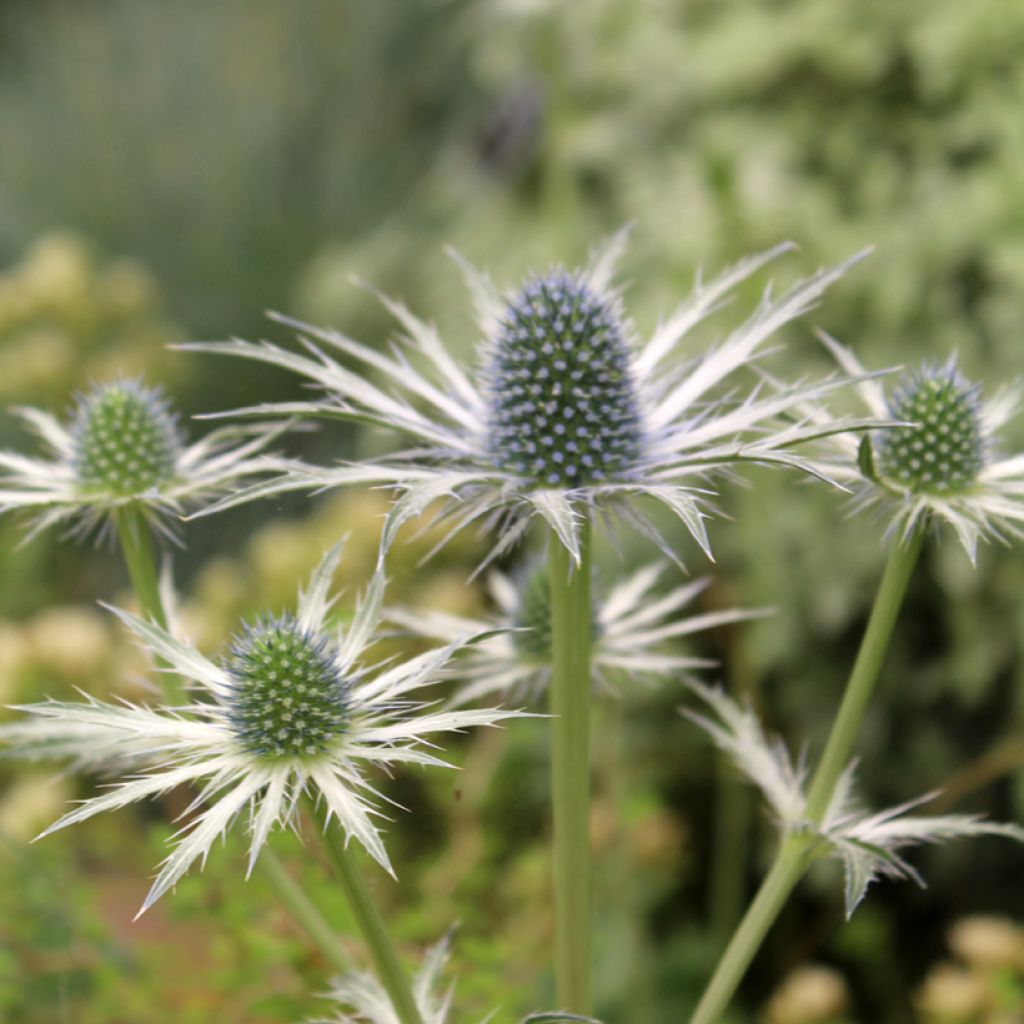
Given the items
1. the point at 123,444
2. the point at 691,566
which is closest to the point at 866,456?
the point at 123,444

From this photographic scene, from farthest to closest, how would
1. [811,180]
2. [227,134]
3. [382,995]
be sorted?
[227,134]
[811,180]
[382,995]

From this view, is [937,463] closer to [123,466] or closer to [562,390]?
[562,390]

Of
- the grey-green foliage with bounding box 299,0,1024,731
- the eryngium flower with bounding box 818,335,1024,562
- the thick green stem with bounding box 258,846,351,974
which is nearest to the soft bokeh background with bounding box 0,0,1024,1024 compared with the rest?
the grey-green foliage with bounding box 299,0,1024,731

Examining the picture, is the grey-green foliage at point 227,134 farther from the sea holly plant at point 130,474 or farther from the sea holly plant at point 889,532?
the sea holly plant at point 889,532

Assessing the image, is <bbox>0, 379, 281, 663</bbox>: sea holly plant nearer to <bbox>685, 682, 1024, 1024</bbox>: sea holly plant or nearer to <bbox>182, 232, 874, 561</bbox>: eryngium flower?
<bbox>182, 232, 874, 561</bbox>: eryngium flower

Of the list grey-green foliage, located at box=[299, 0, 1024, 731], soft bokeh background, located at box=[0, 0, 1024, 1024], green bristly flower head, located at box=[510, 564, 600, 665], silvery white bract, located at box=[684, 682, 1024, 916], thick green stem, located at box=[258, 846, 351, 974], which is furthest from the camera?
grey-green foliage, located at box=[299, 0, 1024, 731]

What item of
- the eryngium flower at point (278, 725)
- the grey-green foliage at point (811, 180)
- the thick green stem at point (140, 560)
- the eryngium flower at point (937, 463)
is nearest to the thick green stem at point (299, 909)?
the eryngium flower at point (278, 725)
